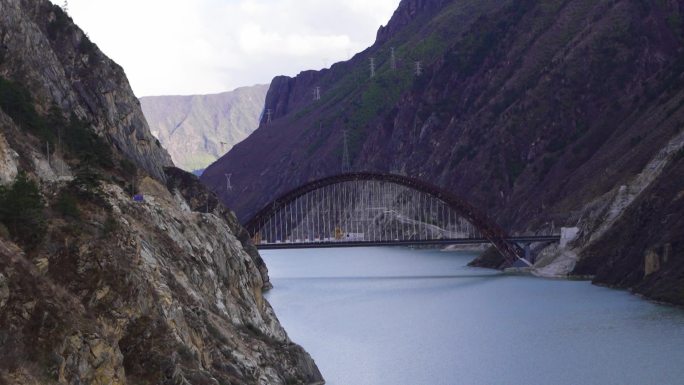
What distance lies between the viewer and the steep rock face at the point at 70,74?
6619cm

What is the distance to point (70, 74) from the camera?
75.4 metres

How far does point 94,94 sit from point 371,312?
22542 millimetres

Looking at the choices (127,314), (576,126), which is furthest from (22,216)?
(576,126)

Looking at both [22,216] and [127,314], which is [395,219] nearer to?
[127,314]

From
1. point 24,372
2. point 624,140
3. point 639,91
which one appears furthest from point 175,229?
point 639,91

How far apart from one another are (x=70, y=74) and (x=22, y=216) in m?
44.5

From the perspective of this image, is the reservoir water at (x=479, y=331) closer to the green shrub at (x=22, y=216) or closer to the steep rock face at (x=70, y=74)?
the steep rock face at (x=70, y=74)

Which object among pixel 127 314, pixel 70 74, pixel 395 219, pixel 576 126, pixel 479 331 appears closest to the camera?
pixel 127 314

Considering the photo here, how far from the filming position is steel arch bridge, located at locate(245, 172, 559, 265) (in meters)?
124

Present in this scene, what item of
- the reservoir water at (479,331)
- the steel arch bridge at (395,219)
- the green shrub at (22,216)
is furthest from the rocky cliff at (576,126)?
the green shrub at (22,216)

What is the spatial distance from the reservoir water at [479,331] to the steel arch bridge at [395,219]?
10.2 meters

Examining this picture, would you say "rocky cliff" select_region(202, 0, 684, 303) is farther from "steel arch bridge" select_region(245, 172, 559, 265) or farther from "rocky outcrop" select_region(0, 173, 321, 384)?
"rocky outcrop" select_region(0, 173, 321, 384)

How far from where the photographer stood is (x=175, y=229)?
159ft

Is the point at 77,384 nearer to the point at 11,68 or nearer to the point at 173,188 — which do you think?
the point at 11,68
